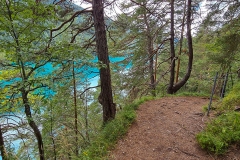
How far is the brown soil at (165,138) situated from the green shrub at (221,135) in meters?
0.10

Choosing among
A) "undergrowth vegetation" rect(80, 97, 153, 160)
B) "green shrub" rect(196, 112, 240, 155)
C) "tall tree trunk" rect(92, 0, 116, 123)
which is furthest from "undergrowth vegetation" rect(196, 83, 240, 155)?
"tall tree trunk" rect(92, 0, 116, 123)

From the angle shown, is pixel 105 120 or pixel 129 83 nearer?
pixel 105 120

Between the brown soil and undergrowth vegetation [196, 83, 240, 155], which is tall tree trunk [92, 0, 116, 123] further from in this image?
undergrowth vegetation [196, 83, 240, 155]

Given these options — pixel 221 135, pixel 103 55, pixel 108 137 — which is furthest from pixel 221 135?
pixel 103 55

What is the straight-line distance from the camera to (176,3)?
6.61 m

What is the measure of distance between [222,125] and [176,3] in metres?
5.64

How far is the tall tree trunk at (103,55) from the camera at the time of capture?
3.40 metres

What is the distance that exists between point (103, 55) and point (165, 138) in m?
2.31

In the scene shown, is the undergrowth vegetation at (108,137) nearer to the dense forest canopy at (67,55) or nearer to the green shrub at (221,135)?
the dense forest canopy at (67,55)

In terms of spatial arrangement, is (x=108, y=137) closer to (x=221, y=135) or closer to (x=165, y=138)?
(x=165, y=138)

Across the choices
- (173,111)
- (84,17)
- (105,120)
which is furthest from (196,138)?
(84,17)

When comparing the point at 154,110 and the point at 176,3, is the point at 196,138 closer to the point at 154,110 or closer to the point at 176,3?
the point at 154,110

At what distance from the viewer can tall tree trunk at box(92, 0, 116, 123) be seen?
3.40m

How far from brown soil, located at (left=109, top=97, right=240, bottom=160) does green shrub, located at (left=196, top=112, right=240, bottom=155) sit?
103 millimetres
